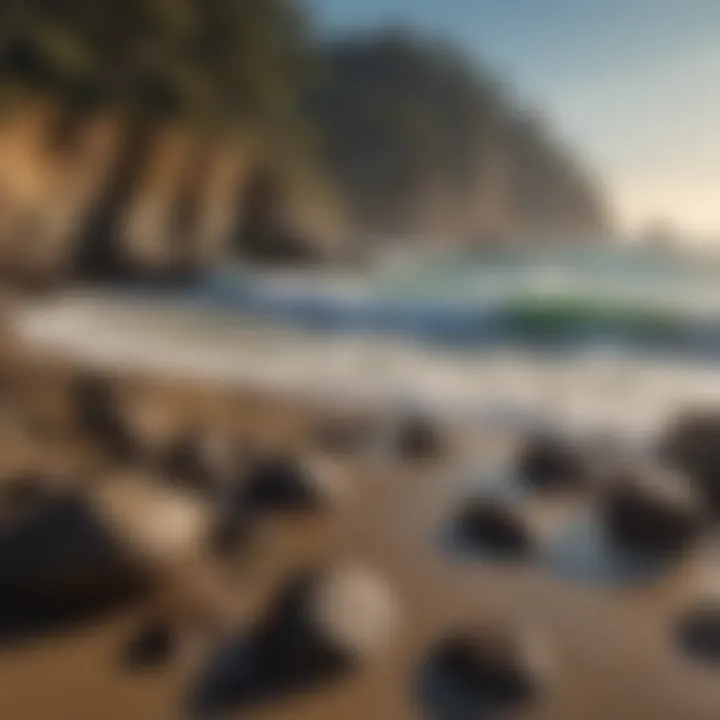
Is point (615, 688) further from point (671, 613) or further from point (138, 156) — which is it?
point (138, 156)

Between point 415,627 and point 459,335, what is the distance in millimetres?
3098

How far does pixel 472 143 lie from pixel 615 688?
629 centimetres

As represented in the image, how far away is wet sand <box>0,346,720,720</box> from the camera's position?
1.19 m

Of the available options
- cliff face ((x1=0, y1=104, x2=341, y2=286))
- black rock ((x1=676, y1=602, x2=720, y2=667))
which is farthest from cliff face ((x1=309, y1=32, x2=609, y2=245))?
black rock ((x1=676, y1=602, x2=720, y2=667))

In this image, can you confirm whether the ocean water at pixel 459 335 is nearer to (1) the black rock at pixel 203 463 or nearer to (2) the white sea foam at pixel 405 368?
(2) the white sea foam at pixel 405 368

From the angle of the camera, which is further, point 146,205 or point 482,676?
point 146,205

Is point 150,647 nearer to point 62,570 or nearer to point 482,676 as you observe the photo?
point 62,570

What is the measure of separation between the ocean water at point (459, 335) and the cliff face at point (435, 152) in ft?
1.86

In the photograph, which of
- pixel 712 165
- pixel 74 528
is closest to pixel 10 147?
pixel 712 165

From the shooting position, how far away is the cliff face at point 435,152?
4652 millimetres

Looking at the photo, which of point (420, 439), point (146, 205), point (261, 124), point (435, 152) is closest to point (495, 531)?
point (420, 439)

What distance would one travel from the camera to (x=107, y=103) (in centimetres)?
758

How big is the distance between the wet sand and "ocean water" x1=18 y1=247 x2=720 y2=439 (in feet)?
2.98

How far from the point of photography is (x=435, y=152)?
742 cm
